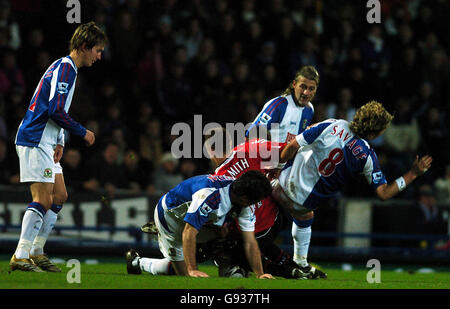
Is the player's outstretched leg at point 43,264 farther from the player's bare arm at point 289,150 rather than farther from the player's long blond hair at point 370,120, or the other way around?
the player's long blond hair at point 370,120

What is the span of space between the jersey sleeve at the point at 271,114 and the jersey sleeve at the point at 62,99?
231cm

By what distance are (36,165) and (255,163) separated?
2.12 metres

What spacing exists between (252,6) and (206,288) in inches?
374

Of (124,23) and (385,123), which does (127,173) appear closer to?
(124,23)

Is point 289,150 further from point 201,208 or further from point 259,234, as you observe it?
point 201,208

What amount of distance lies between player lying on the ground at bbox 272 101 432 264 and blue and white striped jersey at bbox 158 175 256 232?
3.75 ft

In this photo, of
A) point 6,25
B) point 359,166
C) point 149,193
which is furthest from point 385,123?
point 6,25

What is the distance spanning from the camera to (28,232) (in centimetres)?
665

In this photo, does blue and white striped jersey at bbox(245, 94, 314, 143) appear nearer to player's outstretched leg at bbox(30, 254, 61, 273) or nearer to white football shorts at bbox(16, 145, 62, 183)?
white football shorts at bbox(16, 145, 62, 183)

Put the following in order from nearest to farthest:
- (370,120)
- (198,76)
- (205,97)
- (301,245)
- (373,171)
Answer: (370,120) < (373,171) < (301,245) < (205,97) < (198,76)

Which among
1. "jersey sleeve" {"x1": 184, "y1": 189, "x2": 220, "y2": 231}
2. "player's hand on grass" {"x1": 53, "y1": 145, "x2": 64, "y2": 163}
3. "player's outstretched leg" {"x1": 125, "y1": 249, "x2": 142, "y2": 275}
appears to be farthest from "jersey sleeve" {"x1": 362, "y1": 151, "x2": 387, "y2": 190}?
"player's hand on grass" {"x1": 53, "y1": 145, "x2": 64, "y2": 163}

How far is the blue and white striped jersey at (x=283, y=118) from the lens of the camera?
27.8 feet

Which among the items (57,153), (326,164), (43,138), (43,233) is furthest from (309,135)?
(43,233)

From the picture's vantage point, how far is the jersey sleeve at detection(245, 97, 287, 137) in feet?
27.7
